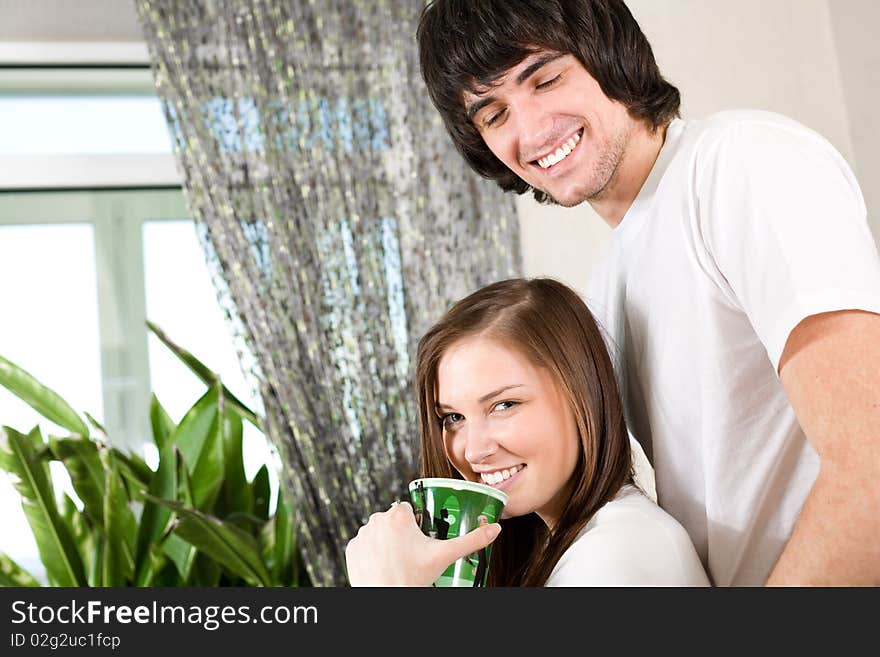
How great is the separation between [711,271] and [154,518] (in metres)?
1.78

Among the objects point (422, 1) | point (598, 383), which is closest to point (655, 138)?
point (598, 383)

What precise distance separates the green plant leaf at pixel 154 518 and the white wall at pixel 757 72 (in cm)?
106

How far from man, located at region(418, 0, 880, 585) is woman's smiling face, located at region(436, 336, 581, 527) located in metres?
0.11

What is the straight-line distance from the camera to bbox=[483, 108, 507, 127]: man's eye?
3.62ft

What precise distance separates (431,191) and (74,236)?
115 centimetres

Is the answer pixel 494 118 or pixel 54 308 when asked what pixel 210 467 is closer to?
pixel 54 308

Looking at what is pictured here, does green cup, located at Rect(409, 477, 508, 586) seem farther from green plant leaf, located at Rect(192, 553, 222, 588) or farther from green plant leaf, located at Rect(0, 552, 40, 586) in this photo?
green plant leaf, located at Rect(0, 552, 40, 586)

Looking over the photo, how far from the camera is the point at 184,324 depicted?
284cm

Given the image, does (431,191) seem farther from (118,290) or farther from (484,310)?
(484,310)

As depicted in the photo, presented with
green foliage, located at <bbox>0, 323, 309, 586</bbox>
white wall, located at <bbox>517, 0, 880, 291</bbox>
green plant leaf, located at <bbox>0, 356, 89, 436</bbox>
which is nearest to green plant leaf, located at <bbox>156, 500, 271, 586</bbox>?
green foliage, located at <bbox>0, 323, 309, 586</bbox>

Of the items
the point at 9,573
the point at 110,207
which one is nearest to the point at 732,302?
the point at 9,573

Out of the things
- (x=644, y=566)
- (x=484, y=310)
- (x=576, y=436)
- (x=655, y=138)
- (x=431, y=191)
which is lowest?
(x=644, y=566)

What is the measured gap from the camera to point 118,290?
285 centimetres

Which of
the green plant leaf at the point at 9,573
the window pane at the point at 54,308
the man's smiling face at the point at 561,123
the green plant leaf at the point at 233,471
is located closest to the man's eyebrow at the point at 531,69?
the man's smiling face at the point at 561,123
